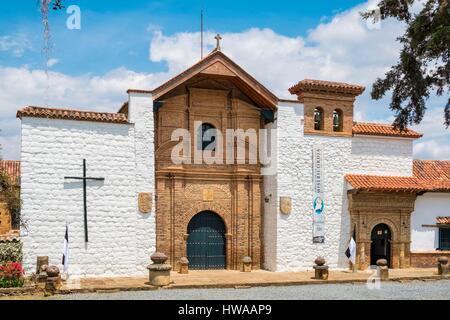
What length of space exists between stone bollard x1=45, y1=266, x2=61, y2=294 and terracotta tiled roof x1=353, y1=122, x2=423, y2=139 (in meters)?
12.9

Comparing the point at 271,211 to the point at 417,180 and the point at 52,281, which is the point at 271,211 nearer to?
the point at 417,180

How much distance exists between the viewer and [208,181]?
22500mm

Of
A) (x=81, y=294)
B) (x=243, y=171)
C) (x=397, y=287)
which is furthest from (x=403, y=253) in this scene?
(x=81, y=294)

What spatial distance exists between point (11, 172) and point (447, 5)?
21.6 meters

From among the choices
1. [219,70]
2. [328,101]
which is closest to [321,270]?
[328,101]

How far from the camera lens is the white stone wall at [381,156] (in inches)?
922

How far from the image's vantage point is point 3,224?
27.5m

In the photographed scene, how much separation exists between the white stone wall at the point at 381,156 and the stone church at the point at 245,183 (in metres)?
0.04

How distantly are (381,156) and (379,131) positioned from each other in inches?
40.9

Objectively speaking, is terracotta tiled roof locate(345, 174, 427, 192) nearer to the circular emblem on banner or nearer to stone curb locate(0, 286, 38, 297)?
the circular emblem on banner

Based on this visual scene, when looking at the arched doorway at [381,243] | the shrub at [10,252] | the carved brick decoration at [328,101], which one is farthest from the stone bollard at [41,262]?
the arched doorway at [381,243]

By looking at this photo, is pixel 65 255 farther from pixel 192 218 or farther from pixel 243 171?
pixel 243 171
